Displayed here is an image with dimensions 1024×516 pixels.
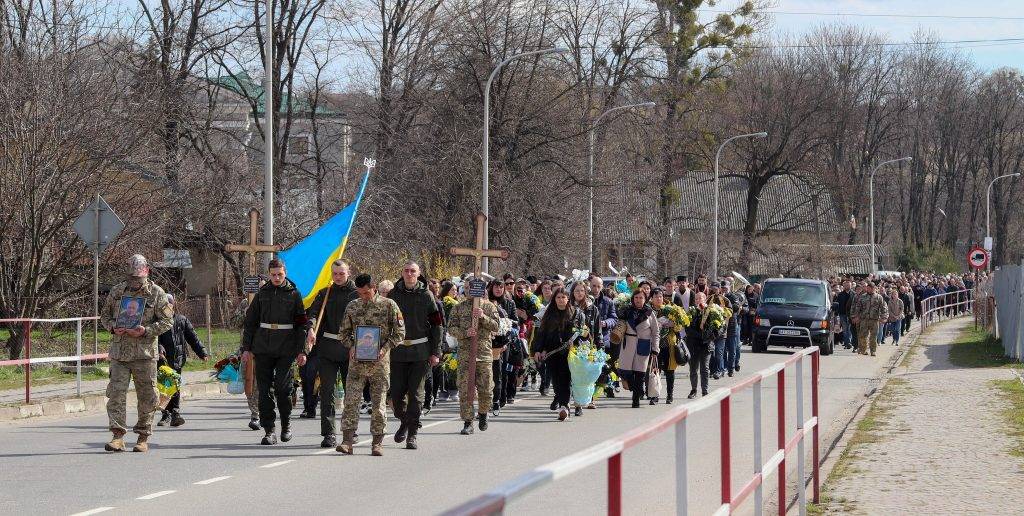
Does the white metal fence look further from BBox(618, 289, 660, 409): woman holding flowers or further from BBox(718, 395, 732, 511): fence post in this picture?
BBox(718, 395, 732, 511): fence post

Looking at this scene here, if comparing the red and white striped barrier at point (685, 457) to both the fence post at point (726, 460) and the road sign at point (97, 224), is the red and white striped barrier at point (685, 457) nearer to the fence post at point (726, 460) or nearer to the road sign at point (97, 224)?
the fence post at point (726, 460)

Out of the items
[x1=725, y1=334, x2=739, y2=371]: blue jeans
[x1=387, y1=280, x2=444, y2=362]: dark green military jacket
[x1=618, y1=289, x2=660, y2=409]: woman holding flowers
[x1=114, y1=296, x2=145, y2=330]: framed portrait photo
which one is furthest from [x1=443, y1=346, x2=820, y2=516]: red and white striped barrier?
[x1=725, y1=334, x2=739, y2=371]: blue jeans

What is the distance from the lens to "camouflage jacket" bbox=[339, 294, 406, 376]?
493 inches

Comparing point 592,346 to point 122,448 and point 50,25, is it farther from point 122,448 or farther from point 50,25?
point 50,25

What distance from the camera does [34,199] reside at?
23.9 meters

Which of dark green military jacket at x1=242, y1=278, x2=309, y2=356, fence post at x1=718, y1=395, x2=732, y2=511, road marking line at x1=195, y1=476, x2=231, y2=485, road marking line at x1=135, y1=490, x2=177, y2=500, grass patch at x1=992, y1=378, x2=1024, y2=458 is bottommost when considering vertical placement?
road marking line at x1=195, y1=476, x2=231, y2=485

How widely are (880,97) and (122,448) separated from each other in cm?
6407

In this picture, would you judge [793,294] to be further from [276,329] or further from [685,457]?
[685,457]

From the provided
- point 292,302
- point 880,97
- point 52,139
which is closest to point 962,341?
point 52,139

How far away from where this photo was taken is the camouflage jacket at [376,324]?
12.5m

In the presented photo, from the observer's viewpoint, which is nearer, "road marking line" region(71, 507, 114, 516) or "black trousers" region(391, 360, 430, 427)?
"road marking line" region(71, 507, 114, 516)

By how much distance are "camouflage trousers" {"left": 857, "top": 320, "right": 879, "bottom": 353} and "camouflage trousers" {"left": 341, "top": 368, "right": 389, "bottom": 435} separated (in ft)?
71.1

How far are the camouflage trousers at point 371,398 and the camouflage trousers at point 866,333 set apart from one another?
21669 millimetres

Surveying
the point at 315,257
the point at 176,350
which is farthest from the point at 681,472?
the point at 315,257
